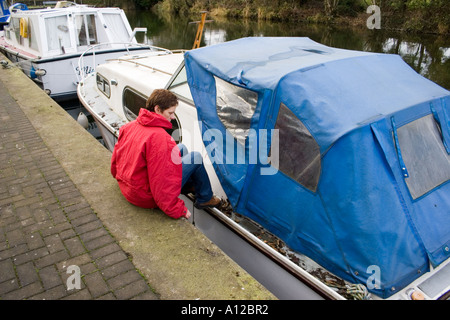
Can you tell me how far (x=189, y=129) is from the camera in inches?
154

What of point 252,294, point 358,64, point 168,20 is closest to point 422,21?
point 168,20

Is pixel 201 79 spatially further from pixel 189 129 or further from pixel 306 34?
pixel 306 34

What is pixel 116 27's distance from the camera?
1038cm

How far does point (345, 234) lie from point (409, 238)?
17.1 inches

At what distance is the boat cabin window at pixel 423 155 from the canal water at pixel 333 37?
38.5 ft

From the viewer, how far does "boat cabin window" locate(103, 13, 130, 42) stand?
1019 cm

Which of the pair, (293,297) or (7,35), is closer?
(293,297)

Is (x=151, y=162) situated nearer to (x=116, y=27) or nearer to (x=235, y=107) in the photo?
(x=235, y=107)

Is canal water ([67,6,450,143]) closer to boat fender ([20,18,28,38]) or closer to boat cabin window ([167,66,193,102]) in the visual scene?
boat fender ([20,18,28,38])

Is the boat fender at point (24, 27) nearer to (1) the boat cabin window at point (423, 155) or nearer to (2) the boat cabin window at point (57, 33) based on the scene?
(2) the boat cabin window at point (57, 33)

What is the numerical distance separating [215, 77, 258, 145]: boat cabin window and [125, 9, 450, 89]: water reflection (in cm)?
1147

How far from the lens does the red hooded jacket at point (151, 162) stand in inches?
111

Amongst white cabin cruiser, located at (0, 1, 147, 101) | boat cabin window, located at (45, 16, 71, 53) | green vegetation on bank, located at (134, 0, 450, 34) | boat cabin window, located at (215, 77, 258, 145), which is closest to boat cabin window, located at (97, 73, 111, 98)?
white cabin cruiser, located at (0, 1, 147, 101)
